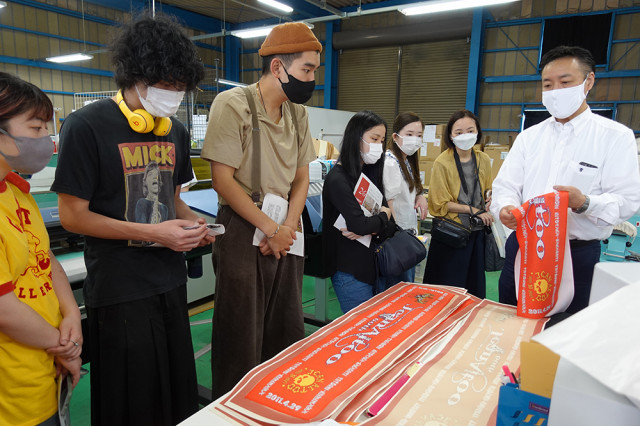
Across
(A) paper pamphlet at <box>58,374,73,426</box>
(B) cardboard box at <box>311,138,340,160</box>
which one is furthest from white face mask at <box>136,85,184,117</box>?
(B) cardboard box at <box>311,138,340,160</box>

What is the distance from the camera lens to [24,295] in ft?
3.24

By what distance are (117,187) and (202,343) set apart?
1896 millimetres

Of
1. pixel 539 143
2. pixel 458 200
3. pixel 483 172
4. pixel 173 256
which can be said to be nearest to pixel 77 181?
pixel 173 256

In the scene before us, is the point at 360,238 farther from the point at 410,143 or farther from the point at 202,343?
the point at 202,343

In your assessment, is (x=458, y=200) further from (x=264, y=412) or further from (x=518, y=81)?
(x=518, y=81)

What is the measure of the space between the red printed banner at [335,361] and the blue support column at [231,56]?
12975mm

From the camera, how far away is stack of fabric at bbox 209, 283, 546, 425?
0.80m

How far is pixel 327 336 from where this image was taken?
1112mm

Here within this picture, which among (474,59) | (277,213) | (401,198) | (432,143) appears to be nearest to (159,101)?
(277,213)

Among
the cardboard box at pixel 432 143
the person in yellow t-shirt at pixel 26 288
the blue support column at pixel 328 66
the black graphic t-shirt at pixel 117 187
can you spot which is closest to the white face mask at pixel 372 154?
the black graphic t-shirt at pixel 117 187

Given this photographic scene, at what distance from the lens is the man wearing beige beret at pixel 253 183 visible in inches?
56.6

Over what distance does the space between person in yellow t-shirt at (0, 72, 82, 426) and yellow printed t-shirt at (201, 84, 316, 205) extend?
19.6 inches

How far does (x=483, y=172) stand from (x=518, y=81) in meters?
7.32

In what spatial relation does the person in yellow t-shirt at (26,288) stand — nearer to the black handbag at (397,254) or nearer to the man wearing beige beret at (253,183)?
the man wearing beige beret at (253,183)
